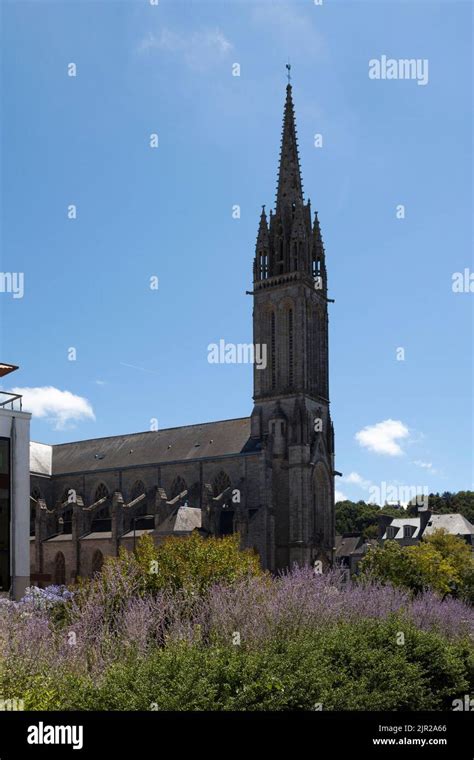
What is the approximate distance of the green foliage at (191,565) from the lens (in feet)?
100

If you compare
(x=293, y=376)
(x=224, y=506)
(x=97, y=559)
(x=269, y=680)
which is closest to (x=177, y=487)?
(x=224, y=506)

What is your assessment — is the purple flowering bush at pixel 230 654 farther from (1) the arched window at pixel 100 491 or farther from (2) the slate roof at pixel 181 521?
(1) the arched window at pixel 100 491

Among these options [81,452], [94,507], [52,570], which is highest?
[81,452]

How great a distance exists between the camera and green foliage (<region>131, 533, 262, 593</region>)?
30.6 metres

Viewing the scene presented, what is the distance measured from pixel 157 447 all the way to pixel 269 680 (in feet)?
220

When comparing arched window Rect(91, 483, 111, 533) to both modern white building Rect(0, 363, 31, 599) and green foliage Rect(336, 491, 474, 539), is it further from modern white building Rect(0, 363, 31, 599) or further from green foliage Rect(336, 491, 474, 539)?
green foliage Rect(336, 491, 474, 539)

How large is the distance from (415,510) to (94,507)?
7543 centimetres

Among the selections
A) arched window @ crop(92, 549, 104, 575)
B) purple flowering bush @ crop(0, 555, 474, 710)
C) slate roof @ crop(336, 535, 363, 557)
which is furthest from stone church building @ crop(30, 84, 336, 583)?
slate roof @ crop(336, 535, 363, 557)

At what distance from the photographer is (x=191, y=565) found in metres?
31.5

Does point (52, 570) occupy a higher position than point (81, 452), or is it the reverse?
point (81, 452)
